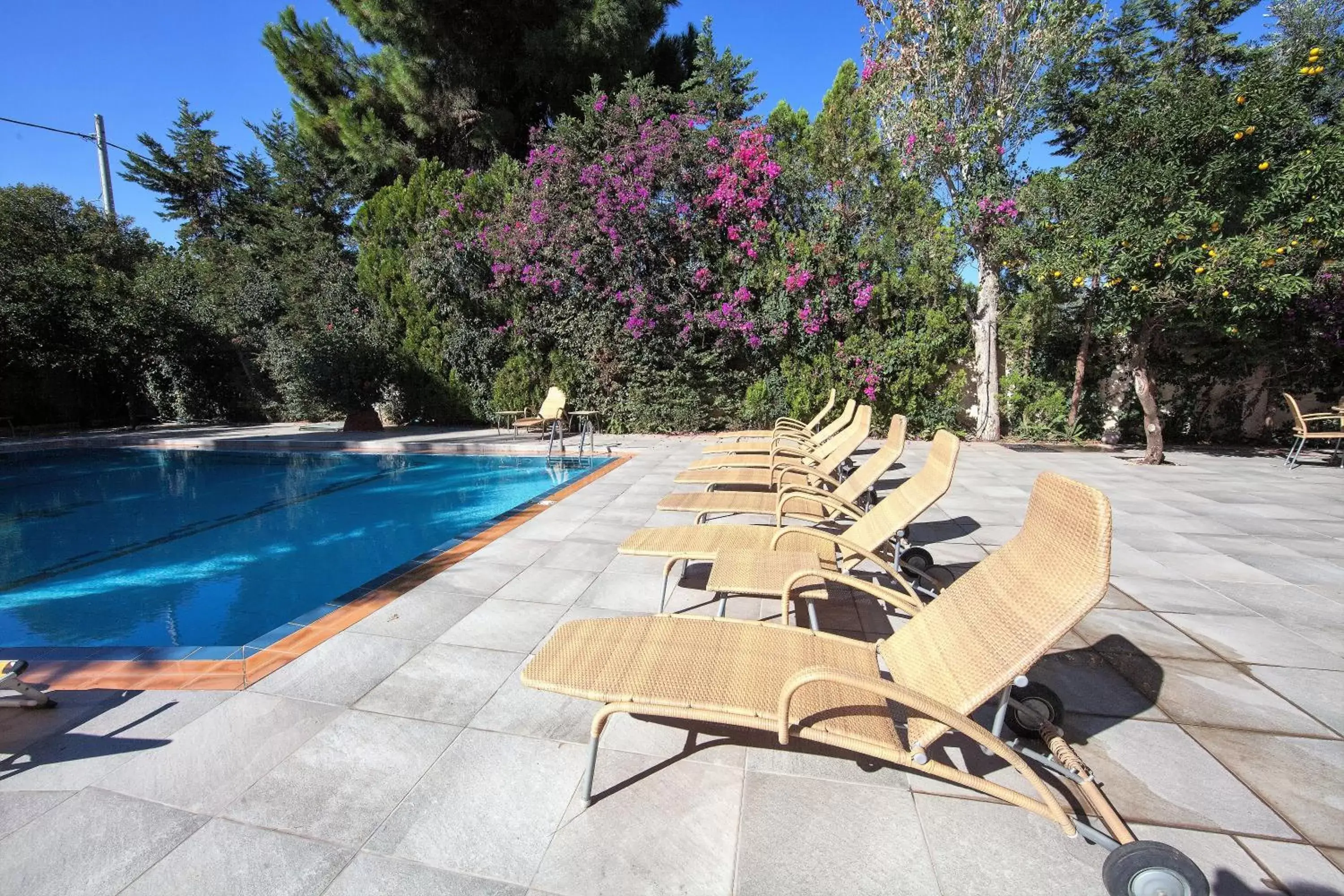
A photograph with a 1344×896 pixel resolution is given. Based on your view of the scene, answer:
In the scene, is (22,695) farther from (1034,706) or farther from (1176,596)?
(1176,596)

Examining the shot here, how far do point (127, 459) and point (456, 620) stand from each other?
36.9ft

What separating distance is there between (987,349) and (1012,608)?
8.79 meters

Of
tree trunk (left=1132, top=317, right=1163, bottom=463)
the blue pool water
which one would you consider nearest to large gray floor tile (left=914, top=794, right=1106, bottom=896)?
the blue pool water

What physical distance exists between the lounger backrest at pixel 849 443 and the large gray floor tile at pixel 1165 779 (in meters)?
2.50

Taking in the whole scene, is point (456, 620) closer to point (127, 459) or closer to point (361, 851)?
point (361, 851)

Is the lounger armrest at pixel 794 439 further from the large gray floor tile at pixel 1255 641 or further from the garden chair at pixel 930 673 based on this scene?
the garden chair at pixel 930 673

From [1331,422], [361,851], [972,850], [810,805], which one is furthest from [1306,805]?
[1331,422]

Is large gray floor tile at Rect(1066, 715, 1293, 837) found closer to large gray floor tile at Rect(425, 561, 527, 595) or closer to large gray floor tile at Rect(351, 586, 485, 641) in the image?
large gray floor tile at Rect(351, 586, 485, 641)

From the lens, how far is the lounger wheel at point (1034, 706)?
188cm

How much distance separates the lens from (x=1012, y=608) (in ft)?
5.42

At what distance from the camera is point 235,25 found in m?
13.8

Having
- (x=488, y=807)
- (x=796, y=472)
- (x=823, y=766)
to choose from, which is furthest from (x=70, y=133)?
(x=823, y=766)

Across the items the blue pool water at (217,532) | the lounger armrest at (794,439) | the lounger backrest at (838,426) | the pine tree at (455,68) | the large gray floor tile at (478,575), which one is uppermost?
the pine tree at (455,68)

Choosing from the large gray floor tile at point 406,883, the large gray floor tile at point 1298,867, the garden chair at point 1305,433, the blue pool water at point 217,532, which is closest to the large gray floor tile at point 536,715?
the large gray floor tile at point 406,883
